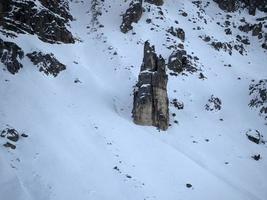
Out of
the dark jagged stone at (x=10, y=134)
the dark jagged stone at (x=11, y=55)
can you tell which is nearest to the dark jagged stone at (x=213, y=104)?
the dark jagged stone at (x=11, y=55)

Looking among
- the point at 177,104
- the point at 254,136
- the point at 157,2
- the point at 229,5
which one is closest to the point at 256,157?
the point at 254,136

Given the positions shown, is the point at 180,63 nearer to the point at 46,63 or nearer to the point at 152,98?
the point at 152,98

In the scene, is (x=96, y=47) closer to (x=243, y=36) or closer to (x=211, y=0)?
(x=243, y=36)

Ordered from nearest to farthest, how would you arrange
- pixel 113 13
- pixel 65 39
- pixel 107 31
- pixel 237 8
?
pixel 65 39 < pixel 107 31 < pixel 113 13 < pixel 237 8

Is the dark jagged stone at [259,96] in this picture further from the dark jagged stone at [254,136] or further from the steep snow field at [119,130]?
the dark jagged stone at [254,136]

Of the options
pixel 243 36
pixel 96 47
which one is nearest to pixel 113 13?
pixel 96 47

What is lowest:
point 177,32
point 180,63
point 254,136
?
point 254,136
